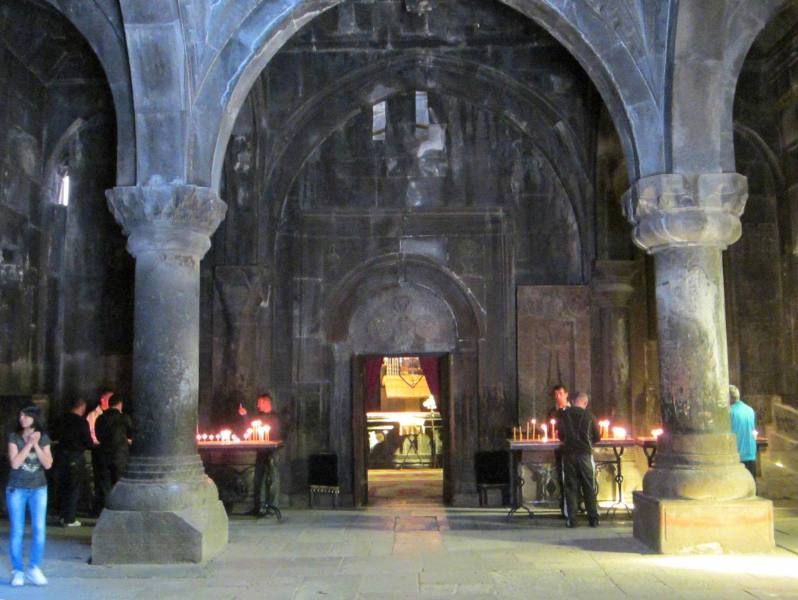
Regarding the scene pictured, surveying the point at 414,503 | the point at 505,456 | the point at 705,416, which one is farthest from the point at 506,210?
the point at 705,416

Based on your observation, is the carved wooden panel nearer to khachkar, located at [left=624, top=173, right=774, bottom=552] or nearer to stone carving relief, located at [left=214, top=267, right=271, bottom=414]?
stone carving relief, located at [left=214, top=267, right=271, bottom=414]

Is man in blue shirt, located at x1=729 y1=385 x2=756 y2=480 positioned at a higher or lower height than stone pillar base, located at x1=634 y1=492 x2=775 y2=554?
higher

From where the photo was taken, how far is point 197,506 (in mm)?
6586

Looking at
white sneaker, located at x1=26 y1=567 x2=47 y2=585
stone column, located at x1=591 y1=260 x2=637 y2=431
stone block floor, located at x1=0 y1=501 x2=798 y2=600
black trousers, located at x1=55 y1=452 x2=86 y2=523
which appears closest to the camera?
stone block floor, located at x1=0 y1=501 x2=798 y2=600

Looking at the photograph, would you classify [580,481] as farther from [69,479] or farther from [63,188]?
[63,188]

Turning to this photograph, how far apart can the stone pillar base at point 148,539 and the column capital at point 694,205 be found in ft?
14.8

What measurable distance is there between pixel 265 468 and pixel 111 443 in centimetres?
168

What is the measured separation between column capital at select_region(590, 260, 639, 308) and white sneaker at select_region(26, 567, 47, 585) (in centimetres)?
735

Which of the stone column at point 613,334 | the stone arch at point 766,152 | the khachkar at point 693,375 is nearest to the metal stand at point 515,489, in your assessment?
the stone column at point 613,334

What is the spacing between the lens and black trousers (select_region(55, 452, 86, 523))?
28.1ft

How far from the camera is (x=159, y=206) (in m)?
6.75

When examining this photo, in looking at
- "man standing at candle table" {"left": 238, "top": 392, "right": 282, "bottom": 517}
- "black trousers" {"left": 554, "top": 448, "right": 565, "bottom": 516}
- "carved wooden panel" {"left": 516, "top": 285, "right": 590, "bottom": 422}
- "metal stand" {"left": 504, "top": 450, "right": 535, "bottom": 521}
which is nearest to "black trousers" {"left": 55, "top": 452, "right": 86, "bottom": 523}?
"man standing at candle table" {"left": 238, "top": 392, "right": 282, "bottom": 517}

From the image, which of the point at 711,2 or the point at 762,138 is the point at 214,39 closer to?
the point at 711,2

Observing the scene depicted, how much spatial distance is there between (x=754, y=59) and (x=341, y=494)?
7.57 m
